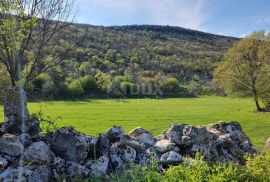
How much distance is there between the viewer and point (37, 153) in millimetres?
6562

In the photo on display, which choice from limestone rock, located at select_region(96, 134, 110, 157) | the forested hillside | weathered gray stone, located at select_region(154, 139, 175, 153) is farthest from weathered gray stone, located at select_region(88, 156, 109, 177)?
the forested hillside

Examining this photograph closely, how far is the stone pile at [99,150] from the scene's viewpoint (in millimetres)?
6543

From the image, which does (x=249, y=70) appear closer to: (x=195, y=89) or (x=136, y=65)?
(x=195, y=89)

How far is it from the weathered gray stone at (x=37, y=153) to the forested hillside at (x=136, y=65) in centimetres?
7308

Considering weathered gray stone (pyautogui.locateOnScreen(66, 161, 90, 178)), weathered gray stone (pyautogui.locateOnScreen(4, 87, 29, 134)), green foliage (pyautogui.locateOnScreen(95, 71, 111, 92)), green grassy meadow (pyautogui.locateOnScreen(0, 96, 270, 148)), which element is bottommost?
green grassy meadow (pyautogui.locateOnScreen(0, 96, 270, 148))

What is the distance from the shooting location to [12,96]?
8.42 metres

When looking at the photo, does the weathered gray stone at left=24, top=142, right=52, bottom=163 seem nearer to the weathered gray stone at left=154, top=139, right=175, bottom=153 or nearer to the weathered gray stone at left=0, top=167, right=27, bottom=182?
the weathered gray stone at left=0, top=167, right=27, bottom=182

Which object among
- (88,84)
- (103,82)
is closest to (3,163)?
(88,84)

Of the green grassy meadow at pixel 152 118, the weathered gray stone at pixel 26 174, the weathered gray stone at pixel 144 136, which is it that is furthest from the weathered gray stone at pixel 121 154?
the green grassy meadow at pixel 152 118

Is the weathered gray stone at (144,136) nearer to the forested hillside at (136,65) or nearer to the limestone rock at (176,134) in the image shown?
the limestone rock at (176,134)

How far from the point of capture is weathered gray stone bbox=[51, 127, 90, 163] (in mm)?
7305

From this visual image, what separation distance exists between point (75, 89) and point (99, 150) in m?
88.1

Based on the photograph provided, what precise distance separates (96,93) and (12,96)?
9638 centimetres

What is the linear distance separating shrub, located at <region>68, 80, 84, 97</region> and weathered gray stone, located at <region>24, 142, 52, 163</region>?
285 ft
